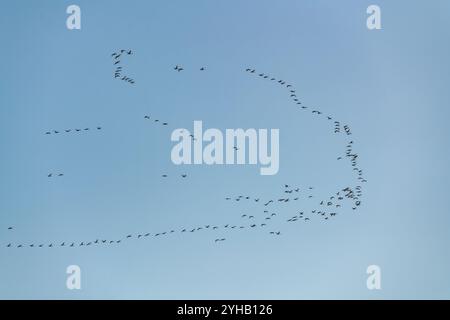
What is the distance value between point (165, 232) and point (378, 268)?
103cm

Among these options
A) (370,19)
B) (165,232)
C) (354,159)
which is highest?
(370,19)

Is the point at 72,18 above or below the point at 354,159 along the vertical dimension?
above

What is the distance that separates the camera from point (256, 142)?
444 centimetres

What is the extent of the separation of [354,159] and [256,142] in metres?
0.48

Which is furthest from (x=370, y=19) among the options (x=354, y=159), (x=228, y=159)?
(x=228, y=159)
